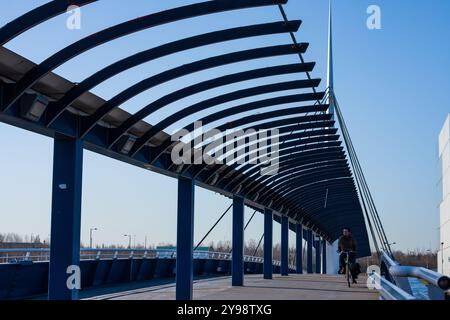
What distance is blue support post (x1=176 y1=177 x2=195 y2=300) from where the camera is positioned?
15305 millimetres

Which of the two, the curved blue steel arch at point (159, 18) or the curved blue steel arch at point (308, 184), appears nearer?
the curved blue steel arch at point (159, 18)

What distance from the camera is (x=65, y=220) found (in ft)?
34.8

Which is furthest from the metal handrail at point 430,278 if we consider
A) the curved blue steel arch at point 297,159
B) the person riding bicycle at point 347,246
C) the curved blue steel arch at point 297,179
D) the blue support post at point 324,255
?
the blue support post at point 324,255

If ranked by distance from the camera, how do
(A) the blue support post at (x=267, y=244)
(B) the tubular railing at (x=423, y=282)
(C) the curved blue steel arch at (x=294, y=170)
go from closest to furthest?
(B) the tubular railing at (x=423, y=282) < (C) the curved blue steel arch at (x=294, y=170) < (A) the blue support post at (x=267, y=244)

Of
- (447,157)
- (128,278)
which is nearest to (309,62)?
(128,278)

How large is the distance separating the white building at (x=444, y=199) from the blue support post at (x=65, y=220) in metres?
35.2

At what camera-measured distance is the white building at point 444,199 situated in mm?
44000

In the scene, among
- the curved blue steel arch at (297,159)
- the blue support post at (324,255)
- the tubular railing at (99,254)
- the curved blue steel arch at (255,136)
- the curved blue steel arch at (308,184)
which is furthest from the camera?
the blue support post at (324,255)

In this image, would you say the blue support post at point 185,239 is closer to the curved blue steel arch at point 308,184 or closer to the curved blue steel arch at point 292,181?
the curved blue steel arch at point 292,181

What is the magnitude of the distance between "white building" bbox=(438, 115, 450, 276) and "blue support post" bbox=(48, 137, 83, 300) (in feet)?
116

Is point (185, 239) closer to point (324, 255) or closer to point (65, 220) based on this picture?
point (65, 220)

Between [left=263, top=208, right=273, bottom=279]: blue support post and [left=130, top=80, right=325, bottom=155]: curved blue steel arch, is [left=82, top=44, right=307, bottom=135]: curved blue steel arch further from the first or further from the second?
[left=263, top=208, right=273, bottom=279]: blue support post

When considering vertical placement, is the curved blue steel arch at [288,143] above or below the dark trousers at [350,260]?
above

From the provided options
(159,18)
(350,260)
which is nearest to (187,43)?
(159,18)
